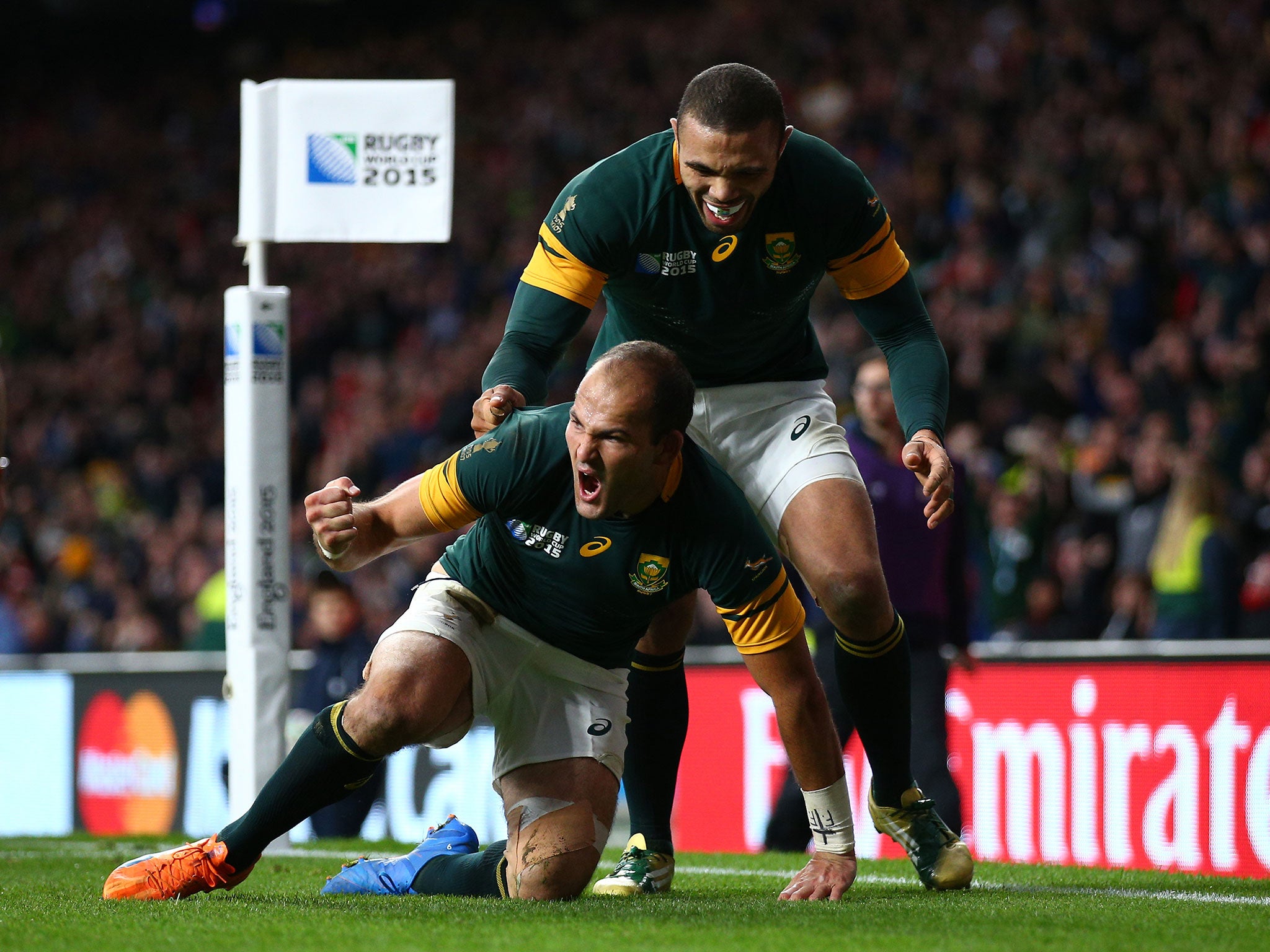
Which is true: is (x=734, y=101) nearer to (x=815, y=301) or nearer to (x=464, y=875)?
(x=464, y=875)

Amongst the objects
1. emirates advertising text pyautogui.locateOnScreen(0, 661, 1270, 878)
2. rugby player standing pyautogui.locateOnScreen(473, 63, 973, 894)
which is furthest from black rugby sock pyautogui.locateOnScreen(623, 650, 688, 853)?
emirates advertising text pyautogui.locateOnScreen(0, 661, 1270, 878)

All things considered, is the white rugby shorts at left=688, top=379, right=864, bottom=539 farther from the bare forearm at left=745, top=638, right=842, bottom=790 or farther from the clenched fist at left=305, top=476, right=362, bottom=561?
the clenched fist at left=305, top=476, right=362, bottom=561

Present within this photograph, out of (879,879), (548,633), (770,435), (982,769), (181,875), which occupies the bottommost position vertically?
(982,769)

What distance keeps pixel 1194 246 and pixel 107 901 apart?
925 centimetres

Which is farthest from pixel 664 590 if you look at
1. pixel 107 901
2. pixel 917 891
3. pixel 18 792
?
pixel 18 792

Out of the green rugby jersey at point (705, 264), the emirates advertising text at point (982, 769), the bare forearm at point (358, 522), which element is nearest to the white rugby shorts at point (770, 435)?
the green rugby jersey at point (705, 264)

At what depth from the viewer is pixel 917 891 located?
4703 millimetres

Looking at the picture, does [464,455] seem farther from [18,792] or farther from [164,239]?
[164,239]

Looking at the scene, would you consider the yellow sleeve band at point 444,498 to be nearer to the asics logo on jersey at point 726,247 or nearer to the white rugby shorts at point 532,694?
the white rugby shorts at point 532,694

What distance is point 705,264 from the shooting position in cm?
451

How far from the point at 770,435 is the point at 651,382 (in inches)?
34.9

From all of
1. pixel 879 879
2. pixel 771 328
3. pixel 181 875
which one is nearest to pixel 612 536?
pixel 771 328

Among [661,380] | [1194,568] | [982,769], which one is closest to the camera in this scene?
[661,380]

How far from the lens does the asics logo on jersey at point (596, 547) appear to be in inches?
165
